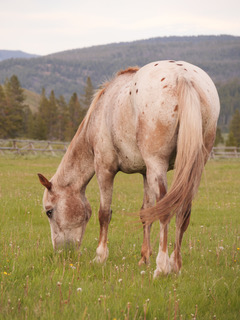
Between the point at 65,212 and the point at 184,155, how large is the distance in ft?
8.38

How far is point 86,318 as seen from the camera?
3150 millimetres

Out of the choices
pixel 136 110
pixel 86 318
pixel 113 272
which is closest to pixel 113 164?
pixel 136 110

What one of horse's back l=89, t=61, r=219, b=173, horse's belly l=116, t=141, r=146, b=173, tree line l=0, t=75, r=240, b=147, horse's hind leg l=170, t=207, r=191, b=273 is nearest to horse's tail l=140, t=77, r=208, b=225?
horse's back l=89, t=61, r=219, b=173

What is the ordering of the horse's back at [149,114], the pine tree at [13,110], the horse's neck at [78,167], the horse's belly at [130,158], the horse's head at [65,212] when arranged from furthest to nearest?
1. the pine tree at [13,110]
2. the horse's neck at [78,167]
3. the horse's head at [65,212]
4. the horse's belly at [130,158]
5. the horse's back at [149,114]

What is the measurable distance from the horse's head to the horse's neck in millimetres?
110

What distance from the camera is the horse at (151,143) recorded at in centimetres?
415

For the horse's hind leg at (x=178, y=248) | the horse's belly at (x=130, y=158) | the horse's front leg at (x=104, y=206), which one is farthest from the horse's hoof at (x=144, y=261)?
the horse's belly at (x=130, y=158)

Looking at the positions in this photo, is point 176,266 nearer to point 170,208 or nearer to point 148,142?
point 170,208

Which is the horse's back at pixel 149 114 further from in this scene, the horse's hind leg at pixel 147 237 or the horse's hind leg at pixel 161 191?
the horse's hind leg at pixel 147 237

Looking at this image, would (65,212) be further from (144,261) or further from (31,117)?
(31,117)

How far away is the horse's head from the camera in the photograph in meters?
5.99

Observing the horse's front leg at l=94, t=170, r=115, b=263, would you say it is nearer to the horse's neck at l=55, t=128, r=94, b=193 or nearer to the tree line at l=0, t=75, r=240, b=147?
the horse's neck at l=55, t=128, r=94, b=193

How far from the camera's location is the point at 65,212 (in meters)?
6.01

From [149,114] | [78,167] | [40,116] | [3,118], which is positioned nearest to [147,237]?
[78,167]
